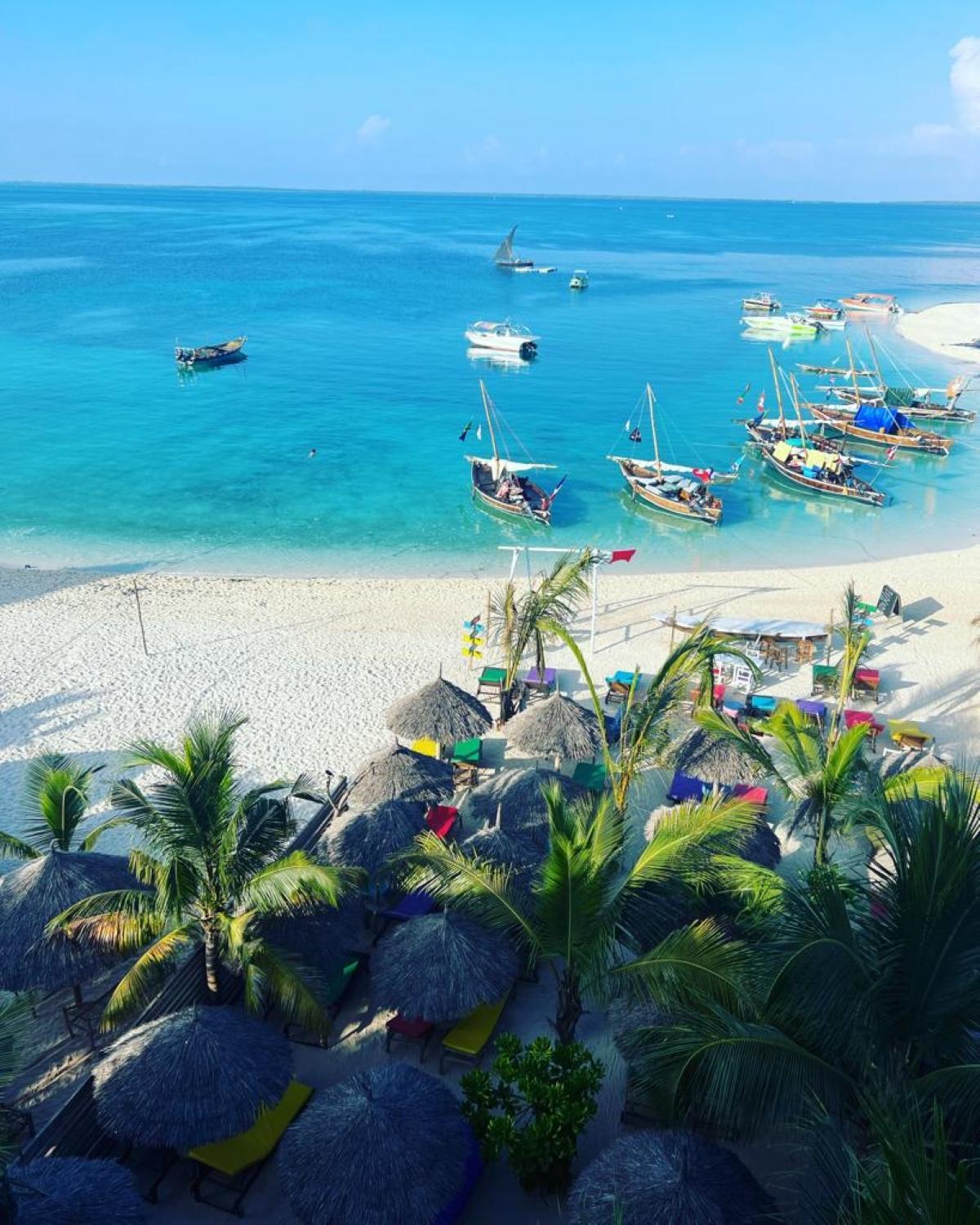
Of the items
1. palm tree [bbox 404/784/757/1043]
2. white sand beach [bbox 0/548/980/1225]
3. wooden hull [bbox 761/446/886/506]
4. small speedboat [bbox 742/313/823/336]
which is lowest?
white sand beach [bbox 0/548/980/1225]

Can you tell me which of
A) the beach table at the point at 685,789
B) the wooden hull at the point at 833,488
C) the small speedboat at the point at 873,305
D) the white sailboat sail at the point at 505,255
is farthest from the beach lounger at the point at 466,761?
the white sailboat sail at the point at 505,255

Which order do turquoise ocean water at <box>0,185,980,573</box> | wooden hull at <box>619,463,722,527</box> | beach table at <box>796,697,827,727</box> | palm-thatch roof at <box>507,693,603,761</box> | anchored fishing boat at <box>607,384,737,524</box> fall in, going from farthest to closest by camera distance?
anchored fishing boat at <box>607,384,737,524</box> → wooden hull at <box>619,463,722,527</box> → turquoise ocean water at <box>0,185,980,573</box> → beach table at <box>796,697,827,727</box> → palm-thatch roof at <box>507,693,603,761</box>

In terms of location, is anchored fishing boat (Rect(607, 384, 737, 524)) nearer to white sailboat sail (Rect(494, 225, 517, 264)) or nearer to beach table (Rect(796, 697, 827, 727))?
beach table (Rect(796, 697, 827, 727))

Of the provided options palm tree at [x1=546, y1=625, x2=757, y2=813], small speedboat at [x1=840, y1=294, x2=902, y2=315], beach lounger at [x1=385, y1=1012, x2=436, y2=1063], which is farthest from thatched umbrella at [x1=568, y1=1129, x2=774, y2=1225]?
small speedboat at [x1=840, y1=294, x2=902, y2=315]

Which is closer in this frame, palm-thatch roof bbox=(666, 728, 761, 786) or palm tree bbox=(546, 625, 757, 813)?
palm tree bbox=(546, 625, 757, 813)

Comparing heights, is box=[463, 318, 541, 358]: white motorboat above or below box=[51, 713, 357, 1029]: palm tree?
above

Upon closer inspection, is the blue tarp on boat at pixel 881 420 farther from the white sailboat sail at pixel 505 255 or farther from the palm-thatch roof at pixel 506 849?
the white sailboat sail at pixel 505 255
